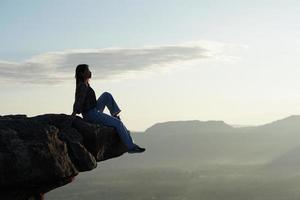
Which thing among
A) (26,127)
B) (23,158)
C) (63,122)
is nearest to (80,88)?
(63,122)

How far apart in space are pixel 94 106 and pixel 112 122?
897mm

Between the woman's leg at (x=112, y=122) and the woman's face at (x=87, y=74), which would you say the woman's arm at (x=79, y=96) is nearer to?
the woman's face at (x=87, y=74)

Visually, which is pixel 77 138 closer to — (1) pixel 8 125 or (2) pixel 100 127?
(2) pixel 100 127

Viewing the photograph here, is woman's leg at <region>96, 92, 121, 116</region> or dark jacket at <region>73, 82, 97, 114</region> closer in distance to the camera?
dark jacket at <region>73, 82, 97, 114</region>

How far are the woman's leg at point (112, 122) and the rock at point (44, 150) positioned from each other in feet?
0.71

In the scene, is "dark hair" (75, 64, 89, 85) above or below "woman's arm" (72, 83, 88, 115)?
above

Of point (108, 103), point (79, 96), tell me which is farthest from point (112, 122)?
point (79, 96)

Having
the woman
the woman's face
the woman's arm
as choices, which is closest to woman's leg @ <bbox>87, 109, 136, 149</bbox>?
the woman

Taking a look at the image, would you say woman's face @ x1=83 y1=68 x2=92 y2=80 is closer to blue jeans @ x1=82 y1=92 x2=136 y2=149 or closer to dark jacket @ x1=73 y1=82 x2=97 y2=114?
dark jacket @ x1=73 y1=82 x2=97 y2=114

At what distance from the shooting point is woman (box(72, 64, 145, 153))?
53.4ft

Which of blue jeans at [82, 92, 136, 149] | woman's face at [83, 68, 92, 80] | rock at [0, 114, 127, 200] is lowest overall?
rock at [0, 114, 127, 200]

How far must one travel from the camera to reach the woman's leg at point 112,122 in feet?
55.4

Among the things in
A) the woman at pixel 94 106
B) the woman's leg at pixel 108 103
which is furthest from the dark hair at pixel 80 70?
the woman's leg at pixel 108 103

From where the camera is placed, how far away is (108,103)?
17.2 metres
